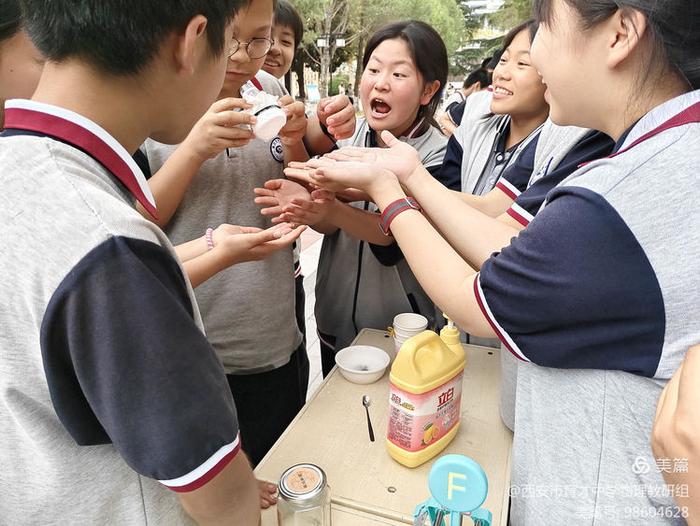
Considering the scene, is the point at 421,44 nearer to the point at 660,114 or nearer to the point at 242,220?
the point at 242,220

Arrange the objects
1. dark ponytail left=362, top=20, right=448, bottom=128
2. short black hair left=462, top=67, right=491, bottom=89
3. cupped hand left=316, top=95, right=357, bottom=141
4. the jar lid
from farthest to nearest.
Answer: short black hair left=462, top=67, right=491, bottom=89, dark ponytail left=362, top=20, right=448, bottom=128, cupped hand left=316, top=95, right=357, bottom=141, the jar lid

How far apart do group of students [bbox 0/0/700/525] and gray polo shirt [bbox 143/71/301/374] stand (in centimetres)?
20

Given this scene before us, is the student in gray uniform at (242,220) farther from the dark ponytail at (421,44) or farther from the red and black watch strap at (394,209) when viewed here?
the dark ponytail at (421,44)

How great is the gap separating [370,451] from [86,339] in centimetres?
96

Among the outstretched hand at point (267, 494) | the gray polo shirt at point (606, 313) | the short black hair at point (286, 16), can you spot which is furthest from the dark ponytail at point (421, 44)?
the outstretched hand at point (267, 494)

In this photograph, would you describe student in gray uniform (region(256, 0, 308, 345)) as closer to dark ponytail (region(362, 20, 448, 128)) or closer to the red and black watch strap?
dark ponytail (region(362, 20, 448, 128))

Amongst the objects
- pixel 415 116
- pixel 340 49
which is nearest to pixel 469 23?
pixel 340 49

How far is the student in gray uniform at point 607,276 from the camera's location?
32.0 inches

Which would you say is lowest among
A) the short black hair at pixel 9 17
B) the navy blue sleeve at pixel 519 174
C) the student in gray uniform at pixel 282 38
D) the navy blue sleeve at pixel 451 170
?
the navy blue sleeve at pixel 451 170

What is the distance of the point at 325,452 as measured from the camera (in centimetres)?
136

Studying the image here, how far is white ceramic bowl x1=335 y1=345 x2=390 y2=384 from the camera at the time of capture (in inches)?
66.4

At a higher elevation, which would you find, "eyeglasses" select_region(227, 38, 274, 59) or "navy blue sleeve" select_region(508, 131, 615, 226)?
"eyeglasses" select_region(227, 38, 274, 59)

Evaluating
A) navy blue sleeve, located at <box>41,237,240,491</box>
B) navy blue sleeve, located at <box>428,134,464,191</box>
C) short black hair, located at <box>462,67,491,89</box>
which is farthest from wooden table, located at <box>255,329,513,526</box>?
short black hair, located at <box>462,67,491,89</box>

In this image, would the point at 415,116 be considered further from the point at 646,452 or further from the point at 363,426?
the point at 646,452
